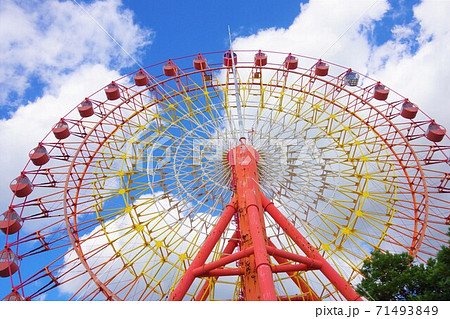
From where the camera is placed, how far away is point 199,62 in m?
24.3

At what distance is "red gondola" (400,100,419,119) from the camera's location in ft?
74.7

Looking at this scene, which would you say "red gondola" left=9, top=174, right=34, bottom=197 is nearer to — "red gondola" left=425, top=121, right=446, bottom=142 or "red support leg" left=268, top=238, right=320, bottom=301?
"red support leg" left=268, top=238, right=320, bottom=301

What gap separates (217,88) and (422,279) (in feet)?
53.6

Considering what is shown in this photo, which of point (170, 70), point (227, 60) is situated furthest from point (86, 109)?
point (227, 60)

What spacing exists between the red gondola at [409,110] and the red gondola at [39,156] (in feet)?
69.2

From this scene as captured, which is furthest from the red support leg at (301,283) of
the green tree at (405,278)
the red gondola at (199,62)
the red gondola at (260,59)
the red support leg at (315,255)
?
the red gondola at (199,62)

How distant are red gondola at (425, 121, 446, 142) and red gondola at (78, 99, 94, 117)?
66.0 ft

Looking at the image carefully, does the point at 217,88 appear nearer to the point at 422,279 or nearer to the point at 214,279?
the point at 214,279

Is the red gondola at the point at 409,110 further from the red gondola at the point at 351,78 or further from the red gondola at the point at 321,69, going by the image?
the red gondola at the point at 321,69

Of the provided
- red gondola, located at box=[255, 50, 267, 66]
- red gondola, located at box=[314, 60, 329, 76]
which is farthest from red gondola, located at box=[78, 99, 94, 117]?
red gondola, located at box=[314, 60, 329, 76]

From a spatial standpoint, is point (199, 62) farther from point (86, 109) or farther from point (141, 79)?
point (86, 109)

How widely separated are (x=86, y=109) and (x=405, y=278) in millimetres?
18852

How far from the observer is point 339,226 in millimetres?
20516

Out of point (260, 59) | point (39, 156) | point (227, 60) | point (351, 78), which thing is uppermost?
point (260, 59)
